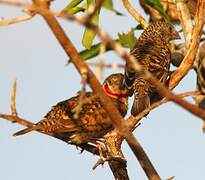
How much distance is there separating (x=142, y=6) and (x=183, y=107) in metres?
4.16

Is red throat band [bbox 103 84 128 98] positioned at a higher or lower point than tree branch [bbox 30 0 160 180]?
higher

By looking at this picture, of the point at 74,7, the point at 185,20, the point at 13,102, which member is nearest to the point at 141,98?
the point at 74,7

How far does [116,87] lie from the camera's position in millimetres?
7188

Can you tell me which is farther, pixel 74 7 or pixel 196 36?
pixel 74 7

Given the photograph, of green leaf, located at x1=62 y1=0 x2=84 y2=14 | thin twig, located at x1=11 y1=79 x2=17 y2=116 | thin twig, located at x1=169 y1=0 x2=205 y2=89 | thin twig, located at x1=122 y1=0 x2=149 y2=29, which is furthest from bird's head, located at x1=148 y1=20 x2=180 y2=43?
thin twig, located at x1=11 y1=79 x2=17 y2=116

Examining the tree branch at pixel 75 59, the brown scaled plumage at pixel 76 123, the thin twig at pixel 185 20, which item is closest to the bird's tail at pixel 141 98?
the brown scaled plumage at pixel 76 123

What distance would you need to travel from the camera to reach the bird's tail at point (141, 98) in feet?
17.6

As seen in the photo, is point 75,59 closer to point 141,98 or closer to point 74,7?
point 74,7

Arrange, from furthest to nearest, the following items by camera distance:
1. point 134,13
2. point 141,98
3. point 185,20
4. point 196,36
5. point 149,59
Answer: point 149,59 → point 141,98 → point 134,13 → point 185,20 → point 196,36

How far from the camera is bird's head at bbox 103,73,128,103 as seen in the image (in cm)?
712

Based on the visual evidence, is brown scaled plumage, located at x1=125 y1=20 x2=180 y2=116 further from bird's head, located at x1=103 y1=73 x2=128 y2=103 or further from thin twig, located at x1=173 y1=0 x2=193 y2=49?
thin twig, located at x1=173 y1=0 x2=193 y2=49

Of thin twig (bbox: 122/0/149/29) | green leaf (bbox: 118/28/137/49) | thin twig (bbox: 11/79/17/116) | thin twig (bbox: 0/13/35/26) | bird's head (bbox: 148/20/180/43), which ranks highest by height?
bird's head (bbox: 148/20/180/43)

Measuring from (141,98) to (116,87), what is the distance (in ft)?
5.00

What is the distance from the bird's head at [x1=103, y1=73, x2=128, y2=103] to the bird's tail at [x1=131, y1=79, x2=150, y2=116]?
1.06 meters
